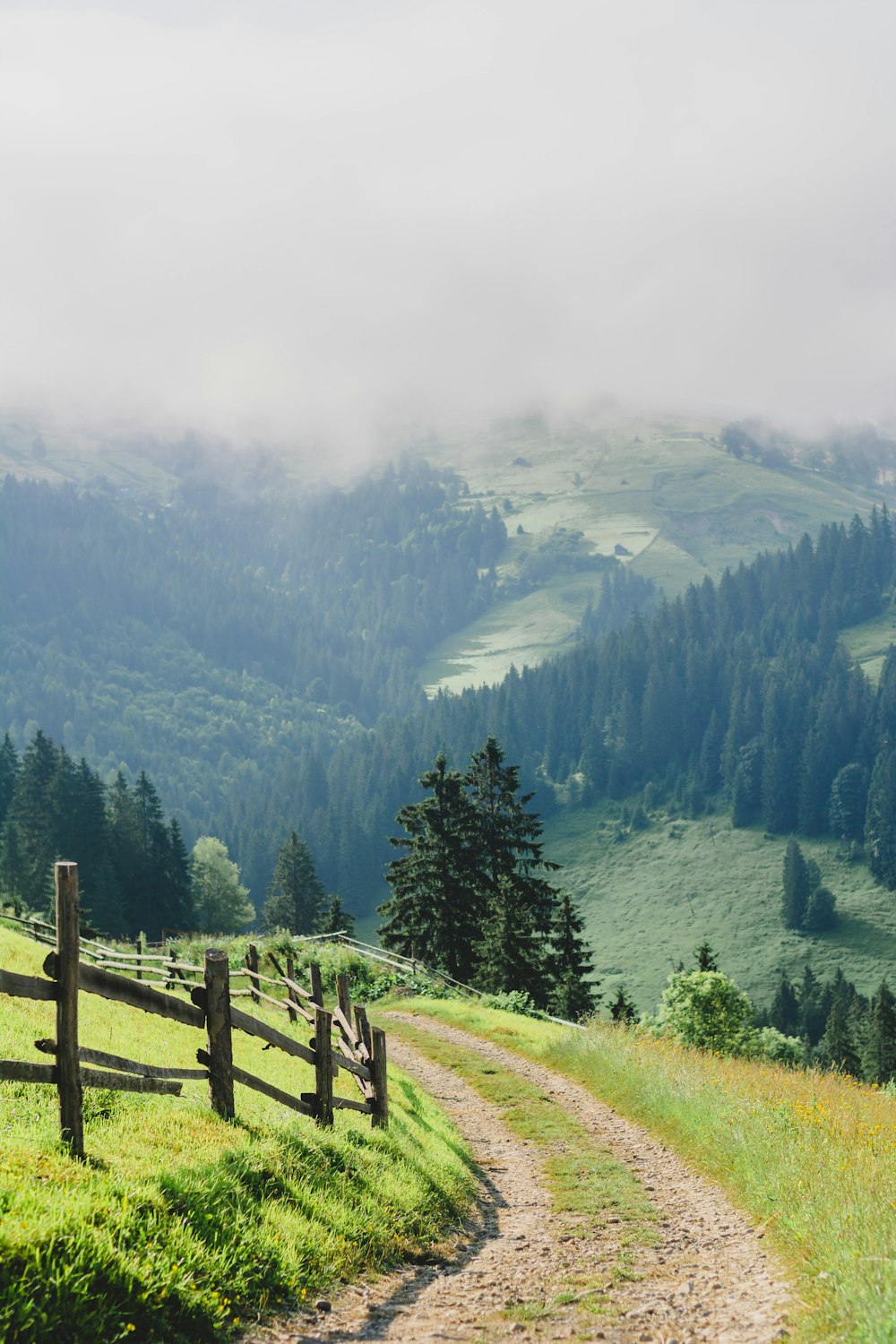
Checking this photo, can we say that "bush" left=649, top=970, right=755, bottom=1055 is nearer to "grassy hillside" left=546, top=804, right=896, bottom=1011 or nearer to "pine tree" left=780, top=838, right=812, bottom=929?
"grassy hillside" left=546, top=804, right=896, bottom=1011

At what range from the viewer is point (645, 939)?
171500 millimetres

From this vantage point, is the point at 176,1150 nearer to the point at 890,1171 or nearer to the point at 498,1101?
the point at 890,1171

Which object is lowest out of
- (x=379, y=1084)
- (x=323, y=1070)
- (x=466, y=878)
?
(x=466, y=878)

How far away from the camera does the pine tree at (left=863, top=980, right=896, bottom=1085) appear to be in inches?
3669

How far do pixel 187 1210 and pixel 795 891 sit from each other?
18203 cm

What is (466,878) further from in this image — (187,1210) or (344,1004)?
(187,1210)

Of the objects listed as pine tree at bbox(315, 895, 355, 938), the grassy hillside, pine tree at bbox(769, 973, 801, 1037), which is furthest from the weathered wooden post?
the grassy hillside

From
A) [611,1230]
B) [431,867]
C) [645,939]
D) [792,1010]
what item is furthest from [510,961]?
[645,939]

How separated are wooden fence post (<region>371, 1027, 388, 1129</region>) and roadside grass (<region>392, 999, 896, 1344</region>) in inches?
208

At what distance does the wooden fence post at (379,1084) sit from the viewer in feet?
51.7

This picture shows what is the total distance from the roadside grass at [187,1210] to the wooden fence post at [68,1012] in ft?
0.79

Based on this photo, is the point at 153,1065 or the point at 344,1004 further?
the point at 344,1004

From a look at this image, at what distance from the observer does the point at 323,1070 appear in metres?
14.0

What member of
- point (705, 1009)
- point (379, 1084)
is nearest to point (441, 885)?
point (705, 1009)
